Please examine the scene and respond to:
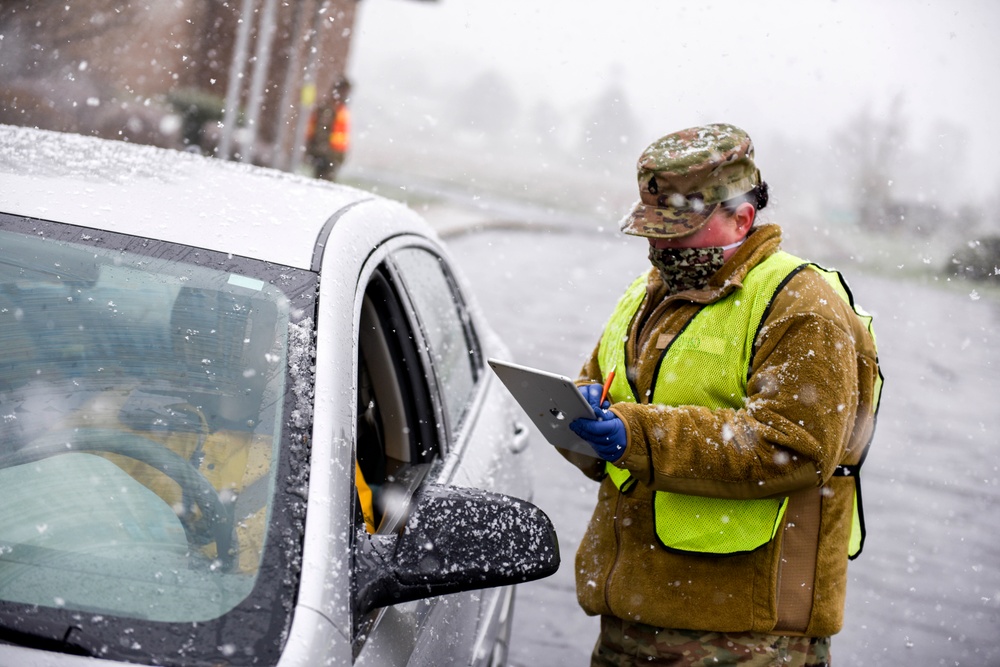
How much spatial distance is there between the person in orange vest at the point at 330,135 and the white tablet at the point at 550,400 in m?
11.7

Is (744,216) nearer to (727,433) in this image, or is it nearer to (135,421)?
(727,433)

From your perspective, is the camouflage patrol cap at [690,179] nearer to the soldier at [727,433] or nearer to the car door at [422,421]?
the soldier at [727,433]

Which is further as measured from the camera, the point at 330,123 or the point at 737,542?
the point at 330,123

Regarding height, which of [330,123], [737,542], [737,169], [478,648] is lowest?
[330,123]

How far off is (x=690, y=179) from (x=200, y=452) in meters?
1.21

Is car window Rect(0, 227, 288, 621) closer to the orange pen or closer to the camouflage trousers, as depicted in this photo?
the orange pen

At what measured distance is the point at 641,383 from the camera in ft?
8.04

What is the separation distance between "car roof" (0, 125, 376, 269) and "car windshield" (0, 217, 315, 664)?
0.14ft

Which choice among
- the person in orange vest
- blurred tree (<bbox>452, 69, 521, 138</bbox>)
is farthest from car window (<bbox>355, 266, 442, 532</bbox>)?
blurred tree (<bbox>452, 69, 521, 138</bbox>)

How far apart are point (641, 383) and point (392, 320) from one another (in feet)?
2.22

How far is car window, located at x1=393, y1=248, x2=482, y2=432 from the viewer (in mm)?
2889

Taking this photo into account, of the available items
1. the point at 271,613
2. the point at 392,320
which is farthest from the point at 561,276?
the point at 271,613

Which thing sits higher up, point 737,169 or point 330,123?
point 737,169

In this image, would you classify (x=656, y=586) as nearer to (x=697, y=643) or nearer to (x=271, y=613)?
(x=697, y=643)
